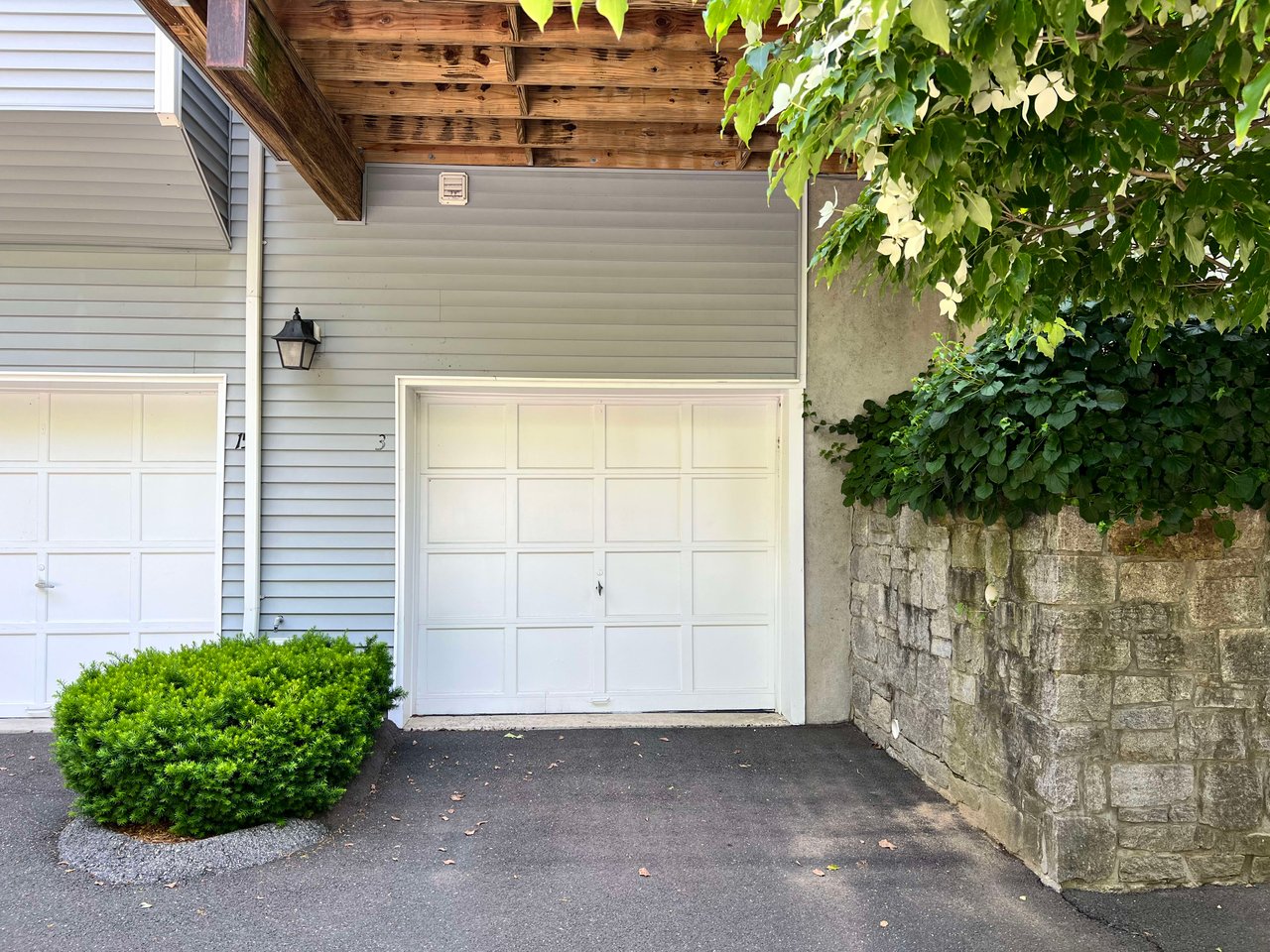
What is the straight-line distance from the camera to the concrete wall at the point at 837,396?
4.85 metres

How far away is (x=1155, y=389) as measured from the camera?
2.82 metres

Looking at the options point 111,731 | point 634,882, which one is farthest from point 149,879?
point 634,882

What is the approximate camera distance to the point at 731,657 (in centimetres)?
504

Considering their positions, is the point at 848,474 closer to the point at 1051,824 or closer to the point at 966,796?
the point at 966,796

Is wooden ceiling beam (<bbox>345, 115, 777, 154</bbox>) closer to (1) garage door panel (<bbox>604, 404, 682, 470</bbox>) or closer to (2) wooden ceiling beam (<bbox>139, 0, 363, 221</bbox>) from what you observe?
(2) wooden ceiling beam (<bbox>139, 0, 363, 221</bbox>)

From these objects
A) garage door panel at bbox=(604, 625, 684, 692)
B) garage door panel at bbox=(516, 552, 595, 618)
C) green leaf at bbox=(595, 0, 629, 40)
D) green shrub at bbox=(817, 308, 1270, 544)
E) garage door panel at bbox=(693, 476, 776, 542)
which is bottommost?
garage door panel at bbox=(604, 625, 684, 692)

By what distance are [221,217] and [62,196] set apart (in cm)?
76

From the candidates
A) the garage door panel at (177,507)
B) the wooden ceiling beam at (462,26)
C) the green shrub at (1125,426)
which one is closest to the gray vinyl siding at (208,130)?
the wooden ceiling beam at (462,26)

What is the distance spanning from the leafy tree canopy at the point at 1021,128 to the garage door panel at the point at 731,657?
3124 mm

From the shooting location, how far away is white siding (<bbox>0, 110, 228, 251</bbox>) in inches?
157

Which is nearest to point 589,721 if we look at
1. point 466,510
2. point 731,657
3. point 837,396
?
point 731,657

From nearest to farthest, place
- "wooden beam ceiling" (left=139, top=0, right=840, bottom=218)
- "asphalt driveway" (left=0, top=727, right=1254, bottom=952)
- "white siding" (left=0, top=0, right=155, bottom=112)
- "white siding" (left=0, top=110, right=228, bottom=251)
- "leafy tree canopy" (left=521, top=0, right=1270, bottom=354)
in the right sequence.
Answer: "leafy tree canopy" (left=521, top=0, right=1270, bottom=354)
"asphalt driveway" (left=0, top=727, right=1254, bottom=952)
"wooden beam ceiling" (left=139, top=0, right=840, bottom=218)
"white siding" (left=0, top=0, right=155, bottom=112)
"white siding" (left=0, top=110, right=228, bottom=251)

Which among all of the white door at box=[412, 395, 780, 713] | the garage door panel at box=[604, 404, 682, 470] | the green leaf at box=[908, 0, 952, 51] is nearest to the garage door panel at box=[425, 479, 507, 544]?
the white door at box=[412, 395, 780, 713]

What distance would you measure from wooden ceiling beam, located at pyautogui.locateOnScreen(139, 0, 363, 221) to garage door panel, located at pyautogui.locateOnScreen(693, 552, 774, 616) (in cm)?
292
